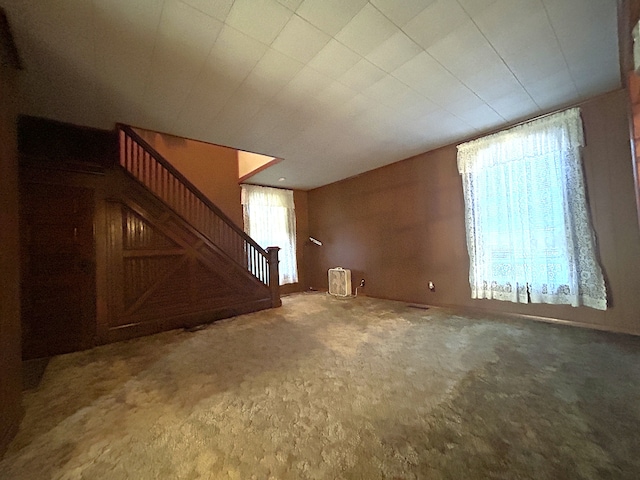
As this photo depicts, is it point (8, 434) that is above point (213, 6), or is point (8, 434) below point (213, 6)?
below

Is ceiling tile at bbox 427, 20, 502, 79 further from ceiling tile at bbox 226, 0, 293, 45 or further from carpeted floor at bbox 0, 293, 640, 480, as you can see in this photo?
carpeted floor at bbox 0, 293, 640, 480

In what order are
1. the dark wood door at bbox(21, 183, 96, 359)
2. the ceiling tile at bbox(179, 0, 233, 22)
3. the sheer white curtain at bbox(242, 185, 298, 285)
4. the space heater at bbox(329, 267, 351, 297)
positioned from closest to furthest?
the ceiling tile at bbox(179, 0, 233, 22)
the dark wood door at bbox(21, 183, 96, 359)
the space heater at bbox(329, 267, 351, 297)
the sheer white curtain at bbox(242, 185, 298, 285)

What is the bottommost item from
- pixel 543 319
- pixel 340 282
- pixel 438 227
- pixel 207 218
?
pixel 543 319

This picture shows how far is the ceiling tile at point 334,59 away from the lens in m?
1.78

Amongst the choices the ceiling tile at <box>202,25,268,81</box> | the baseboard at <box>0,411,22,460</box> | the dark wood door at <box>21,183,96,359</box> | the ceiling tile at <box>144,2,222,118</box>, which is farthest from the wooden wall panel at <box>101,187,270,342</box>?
the ceiling tile at <box>202,25,268,81</box>

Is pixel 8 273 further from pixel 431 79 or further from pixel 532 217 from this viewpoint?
pixel 532 217

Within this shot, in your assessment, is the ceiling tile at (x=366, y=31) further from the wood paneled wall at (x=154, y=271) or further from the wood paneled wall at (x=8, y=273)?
the wood paneled wall at (x=154, y=271)

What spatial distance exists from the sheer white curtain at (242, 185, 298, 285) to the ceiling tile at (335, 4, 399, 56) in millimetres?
3754

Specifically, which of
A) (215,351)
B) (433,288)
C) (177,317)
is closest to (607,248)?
(433,288)

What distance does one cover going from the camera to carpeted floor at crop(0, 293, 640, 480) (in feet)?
3.43

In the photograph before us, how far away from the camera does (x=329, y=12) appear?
1497 millimetres

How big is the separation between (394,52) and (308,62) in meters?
0.66

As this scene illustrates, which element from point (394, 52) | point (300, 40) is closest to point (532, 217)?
point (394, 52)

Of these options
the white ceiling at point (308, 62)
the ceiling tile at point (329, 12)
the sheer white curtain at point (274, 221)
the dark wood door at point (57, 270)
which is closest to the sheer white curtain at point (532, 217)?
the white ceiling at point (308, 62)
